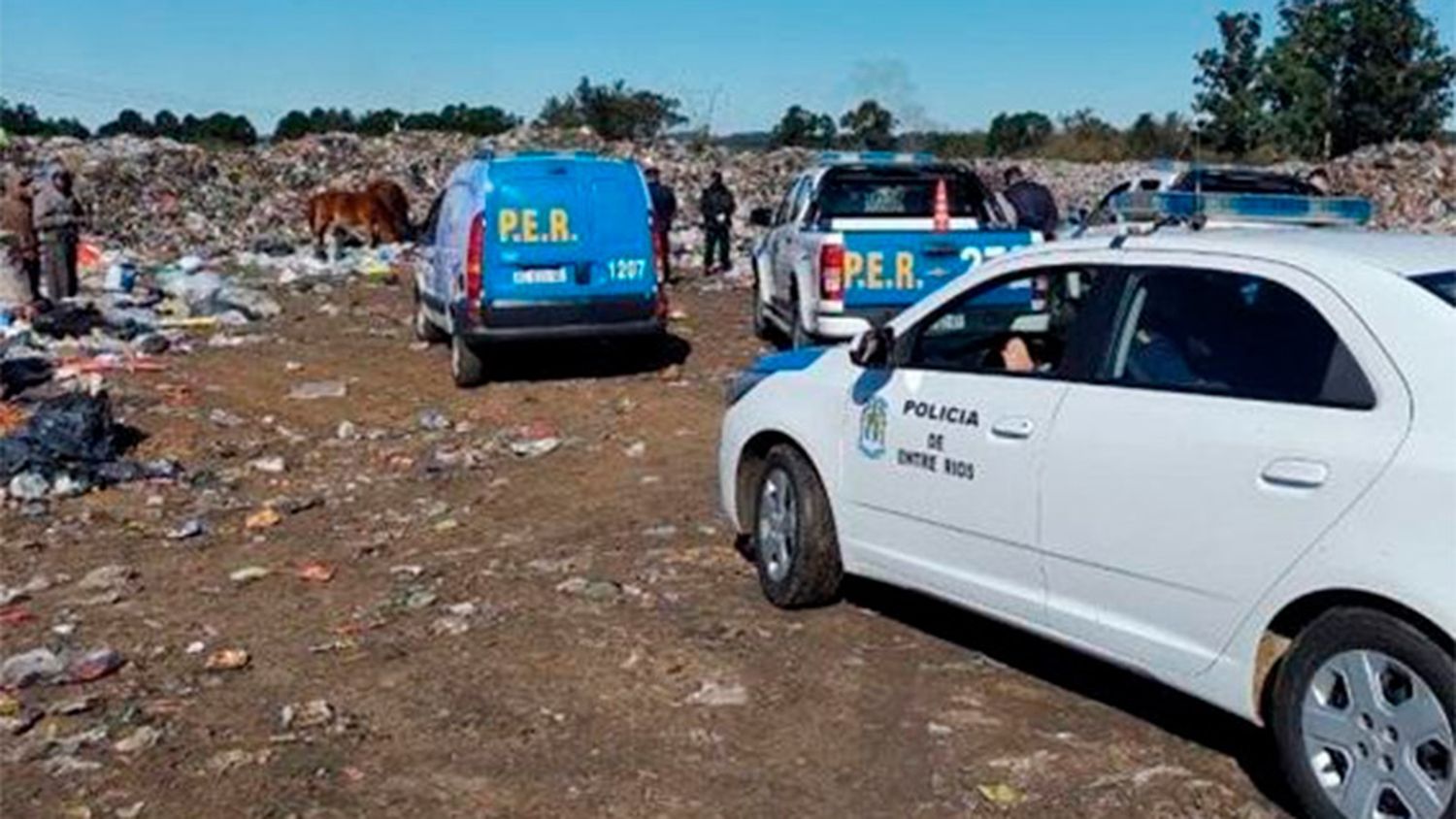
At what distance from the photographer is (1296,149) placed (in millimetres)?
61656

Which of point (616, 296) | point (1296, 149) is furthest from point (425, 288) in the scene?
point (1296, 149)

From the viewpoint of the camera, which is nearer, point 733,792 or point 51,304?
point 733,792

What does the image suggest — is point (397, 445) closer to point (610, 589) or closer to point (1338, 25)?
Answer: point (610, 589)

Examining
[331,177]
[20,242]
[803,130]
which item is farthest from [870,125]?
[20,242]

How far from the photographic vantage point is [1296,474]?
4.42 meters

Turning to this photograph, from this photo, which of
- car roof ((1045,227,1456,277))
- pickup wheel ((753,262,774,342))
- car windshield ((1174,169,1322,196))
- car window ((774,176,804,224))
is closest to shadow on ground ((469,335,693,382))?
pickup wheel ((753,262,774,342))

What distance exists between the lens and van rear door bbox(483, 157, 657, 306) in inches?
527

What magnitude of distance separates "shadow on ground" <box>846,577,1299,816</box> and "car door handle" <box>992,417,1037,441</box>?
839 millimetres

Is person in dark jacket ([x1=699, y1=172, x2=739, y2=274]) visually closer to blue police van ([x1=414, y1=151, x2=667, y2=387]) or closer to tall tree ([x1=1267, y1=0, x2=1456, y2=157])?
blue police van ([x1=414, y1=151, x2=667, y2=387])

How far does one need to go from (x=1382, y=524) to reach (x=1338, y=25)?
210ft

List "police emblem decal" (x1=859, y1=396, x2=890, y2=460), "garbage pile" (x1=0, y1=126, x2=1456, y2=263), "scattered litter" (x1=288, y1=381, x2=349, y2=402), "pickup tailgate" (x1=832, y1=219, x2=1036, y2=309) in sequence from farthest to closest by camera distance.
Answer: "garbage pile" (x1=0, y1=126, x2=1456, y2=263) → "scattered litter" (x1=288, y1=381, x2=349, y2=402) → "pickup tailgate" (x1=832, y1=219, x2=1036, y2=309) → "police emblem decal" (x1=859, y1=396, x2=890, y2=460)

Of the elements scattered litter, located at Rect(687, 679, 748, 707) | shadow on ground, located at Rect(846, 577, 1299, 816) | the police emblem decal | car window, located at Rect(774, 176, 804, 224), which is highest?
car window, located at Rect(774, 176, 804, 224)

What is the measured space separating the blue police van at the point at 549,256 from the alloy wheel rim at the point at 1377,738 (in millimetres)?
9738

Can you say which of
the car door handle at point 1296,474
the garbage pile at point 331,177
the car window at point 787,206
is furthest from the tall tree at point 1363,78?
the car door handle at point 1296,474
